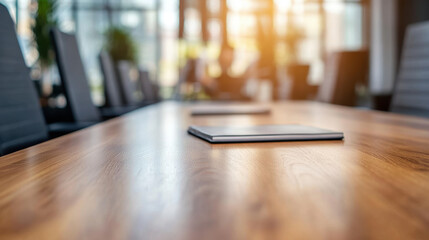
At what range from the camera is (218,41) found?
6766mm

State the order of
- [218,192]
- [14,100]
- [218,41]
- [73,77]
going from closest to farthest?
1. [218,192]
2. [14,100]
3. [73,77]
4. [218,41]

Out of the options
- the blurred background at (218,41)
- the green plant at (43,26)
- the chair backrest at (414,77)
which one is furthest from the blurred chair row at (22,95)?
the green plant at (43,26)

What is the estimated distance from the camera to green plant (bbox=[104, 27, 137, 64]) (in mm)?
8771

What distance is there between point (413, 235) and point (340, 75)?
8.76ft

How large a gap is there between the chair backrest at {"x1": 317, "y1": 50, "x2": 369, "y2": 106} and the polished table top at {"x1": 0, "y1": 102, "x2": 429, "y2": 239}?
2135mm

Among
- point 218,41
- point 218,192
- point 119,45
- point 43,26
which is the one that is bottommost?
point 218,192

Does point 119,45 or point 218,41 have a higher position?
point 119,45

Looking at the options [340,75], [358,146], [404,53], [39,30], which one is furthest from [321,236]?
[39,30]

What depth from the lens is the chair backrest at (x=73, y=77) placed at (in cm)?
185

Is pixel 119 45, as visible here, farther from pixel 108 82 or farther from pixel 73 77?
pixel 73 77

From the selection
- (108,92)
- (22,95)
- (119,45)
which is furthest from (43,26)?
(22,95)

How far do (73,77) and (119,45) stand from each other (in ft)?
22.9

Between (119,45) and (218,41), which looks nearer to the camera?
(218,41)

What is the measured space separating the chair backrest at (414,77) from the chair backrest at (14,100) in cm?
136
